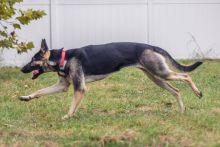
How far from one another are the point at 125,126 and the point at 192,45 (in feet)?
29.0

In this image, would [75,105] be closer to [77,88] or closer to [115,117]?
[77,88]

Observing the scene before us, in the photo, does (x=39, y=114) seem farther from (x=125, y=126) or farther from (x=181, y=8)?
(x=181, y=8)

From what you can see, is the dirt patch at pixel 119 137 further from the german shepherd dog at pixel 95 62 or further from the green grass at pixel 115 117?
the german shepherd dog at pixel 95 62

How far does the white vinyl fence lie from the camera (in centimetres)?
1602

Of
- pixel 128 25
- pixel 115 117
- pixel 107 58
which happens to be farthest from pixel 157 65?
pixel 128 25

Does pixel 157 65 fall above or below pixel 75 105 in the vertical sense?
above

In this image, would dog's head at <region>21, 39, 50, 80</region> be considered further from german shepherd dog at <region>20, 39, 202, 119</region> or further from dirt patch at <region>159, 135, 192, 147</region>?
dirt patch at <region>159, 135, 192, 147</region>

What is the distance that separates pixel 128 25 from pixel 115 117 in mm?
7675

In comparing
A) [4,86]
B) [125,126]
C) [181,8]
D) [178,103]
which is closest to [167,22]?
[181,8]

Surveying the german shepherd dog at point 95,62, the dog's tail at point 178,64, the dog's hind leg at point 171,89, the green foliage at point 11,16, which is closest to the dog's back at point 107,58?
the german shepherd dog at point 95,62

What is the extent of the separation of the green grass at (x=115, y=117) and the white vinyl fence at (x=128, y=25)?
11.2 feet

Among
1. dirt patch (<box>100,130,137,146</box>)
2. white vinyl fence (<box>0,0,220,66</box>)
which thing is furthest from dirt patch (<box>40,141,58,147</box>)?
white vinyl fence (<box>0,0,220,66</box>)

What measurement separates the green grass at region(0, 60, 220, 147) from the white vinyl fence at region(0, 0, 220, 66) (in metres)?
3.42

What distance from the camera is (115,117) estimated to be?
887 cm
